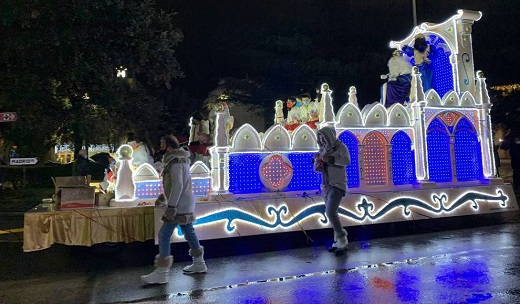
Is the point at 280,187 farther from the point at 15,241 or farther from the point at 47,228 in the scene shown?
the point at 15,241

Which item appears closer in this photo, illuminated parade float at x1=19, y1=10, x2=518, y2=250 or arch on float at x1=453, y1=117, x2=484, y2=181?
illuminated parade float at x1=19, y1=10, x2=518, y2=250

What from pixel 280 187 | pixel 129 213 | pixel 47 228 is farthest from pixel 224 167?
pixel 47 228

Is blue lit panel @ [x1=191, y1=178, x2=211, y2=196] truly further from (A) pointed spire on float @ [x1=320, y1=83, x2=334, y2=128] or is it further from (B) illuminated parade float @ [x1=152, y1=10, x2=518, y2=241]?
(A) pointed spire on float @ [x1=320, y1=83, x2=334, y2=128]

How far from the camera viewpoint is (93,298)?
5090 mm

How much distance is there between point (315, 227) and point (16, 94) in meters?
8.59

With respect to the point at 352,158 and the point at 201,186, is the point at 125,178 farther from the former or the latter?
the point at 352,158

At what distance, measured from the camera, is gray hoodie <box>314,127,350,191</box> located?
692 cm

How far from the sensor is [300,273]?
19.2ft

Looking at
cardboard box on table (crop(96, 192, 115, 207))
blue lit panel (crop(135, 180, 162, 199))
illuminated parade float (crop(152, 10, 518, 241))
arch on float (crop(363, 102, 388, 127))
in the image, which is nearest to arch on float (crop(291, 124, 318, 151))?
illuminated parade float (crop(152, 10, 518, 241))

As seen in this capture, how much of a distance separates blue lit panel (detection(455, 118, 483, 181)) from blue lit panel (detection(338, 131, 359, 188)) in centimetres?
253

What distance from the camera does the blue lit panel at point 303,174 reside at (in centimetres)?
810

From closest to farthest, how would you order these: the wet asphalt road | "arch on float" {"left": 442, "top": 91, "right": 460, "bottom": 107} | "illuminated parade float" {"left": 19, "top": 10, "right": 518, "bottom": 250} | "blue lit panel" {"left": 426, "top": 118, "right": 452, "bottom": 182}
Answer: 1. the wet asphalt road
2. "illuminated parade float" {"left": 19, "top": 10, "right": 518, "bottom": 250}
3. "blue lit panel" {"left": 426, "top": 118, "right": 452, "bottom": 182}
4. "arch on float" {"left": 442, "top": 91, "right": 460, "bottom": 107}

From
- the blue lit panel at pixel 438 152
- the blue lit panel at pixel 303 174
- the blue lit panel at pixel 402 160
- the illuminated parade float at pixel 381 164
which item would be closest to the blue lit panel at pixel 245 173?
the illuminated parade float at pixel 381 164

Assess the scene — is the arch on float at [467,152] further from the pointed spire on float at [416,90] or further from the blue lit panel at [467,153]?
the pointed spire on float at [416,90]
